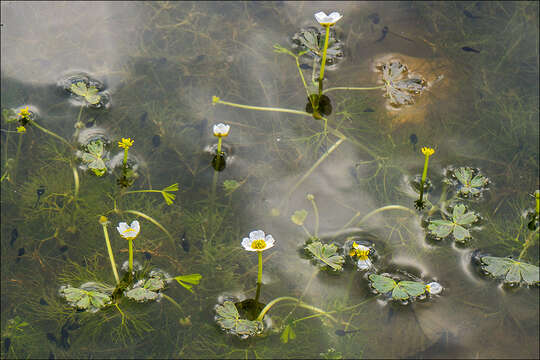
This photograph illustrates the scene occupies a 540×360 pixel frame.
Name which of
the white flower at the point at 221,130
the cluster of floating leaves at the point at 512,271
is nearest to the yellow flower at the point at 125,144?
the white flower at the point at 221,130

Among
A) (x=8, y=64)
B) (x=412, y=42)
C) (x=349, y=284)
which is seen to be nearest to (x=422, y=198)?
(x=349, y=284)

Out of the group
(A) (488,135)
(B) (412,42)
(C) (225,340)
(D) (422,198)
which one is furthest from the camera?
(B) (412,42)

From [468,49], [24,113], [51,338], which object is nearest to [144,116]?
[24,113]

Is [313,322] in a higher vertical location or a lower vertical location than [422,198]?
lower

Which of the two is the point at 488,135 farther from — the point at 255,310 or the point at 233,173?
the point at 255,310

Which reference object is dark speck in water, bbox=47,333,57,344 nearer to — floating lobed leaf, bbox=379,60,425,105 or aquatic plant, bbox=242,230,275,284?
aquatic plant, bbox=242,230,275,284

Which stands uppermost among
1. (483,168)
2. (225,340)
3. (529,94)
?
(529,94)

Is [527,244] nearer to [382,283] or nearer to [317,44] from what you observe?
[382,283]
